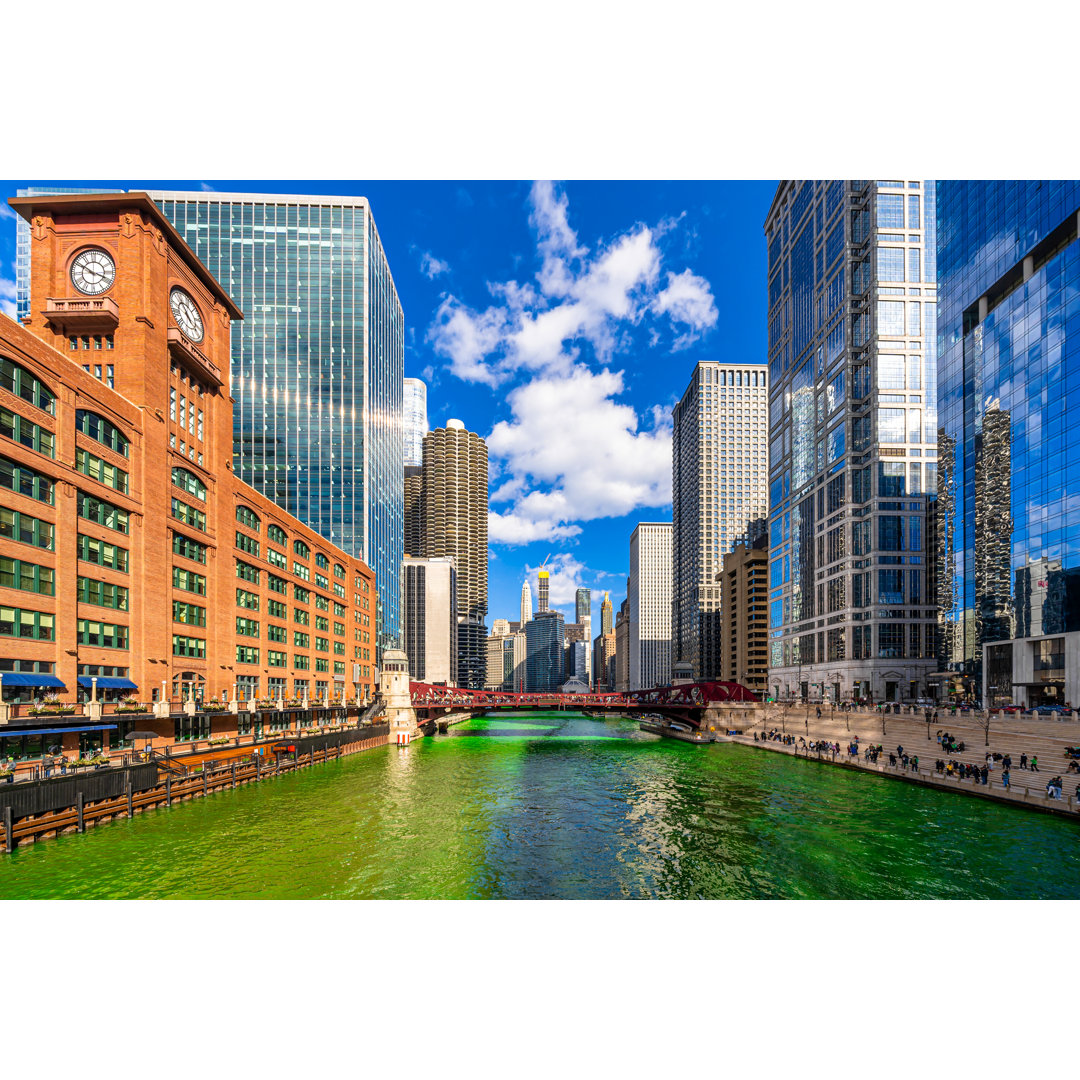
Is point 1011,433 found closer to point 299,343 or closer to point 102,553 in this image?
point 102,553

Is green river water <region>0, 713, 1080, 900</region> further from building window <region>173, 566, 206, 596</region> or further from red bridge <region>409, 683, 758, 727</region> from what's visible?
red bridge <region>409, 683, 758, 727</region>

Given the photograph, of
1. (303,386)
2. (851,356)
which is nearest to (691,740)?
(851,356)

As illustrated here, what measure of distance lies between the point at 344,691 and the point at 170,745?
57717mm

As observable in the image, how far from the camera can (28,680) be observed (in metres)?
41.9

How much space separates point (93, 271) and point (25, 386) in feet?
68.2

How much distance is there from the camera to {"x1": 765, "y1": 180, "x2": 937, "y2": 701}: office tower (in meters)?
135

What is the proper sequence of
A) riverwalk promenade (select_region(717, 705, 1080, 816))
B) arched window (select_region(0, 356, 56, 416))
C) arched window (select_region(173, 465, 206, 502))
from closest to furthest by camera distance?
arched window (select_region(0, 356, 56, 416))
riverwalk promenade (select_region(717, 705, 1080, 816))
arched window (select_region(173, 465, 206, 502))

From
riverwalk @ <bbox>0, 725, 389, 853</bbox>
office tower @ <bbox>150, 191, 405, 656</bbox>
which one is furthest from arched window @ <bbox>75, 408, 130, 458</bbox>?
office tower @ <bbox>150, 191, 405, 656</bbox>

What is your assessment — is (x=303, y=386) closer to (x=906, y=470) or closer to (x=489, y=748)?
(x=489, y=748)

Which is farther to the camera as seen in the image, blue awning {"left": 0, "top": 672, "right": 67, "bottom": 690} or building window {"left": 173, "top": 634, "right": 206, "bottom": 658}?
building window {"left": 173, "top": 634, "right": 206, "bottom": 658}

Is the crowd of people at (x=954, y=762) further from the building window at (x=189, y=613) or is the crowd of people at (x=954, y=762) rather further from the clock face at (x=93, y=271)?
the clock face at (x=93, y=271)

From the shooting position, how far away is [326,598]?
4225 inches

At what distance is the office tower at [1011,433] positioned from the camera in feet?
283

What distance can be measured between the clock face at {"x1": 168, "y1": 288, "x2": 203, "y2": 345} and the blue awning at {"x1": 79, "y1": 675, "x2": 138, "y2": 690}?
1352 inches
